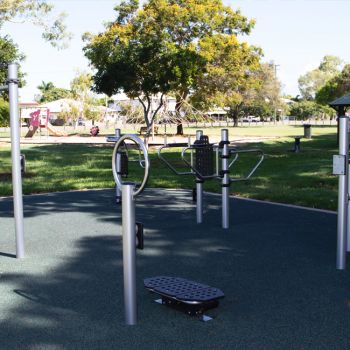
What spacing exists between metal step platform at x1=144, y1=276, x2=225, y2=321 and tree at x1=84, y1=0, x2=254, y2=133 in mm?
23210

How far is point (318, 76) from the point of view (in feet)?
343

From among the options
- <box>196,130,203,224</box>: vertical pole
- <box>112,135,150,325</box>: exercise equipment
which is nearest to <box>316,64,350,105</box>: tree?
<box>196,130,203,224</box>: vertical pole

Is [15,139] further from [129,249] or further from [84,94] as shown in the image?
[84,94]

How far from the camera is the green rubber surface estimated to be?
3.23m

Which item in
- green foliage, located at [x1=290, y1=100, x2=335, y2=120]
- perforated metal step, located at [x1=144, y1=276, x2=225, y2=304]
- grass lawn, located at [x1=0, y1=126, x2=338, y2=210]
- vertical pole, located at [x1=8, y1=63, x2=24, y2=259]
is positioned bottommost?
grass lawn, located at [x1=0, y1=126, x2=338, y2=210]

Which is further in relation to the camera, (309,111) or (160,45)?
(309,111)

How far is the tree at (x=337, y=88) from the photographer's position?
61.5 metres

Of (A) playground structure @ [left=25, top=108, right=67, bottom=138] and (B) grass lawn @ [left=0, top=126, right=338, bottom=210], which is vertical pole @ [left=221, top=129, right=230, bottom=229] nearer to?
(B) grass lawn @ [left=0, top=126, right=338, bottom=210]

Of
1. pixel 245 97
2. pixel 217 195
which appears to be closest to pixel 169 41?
pixel 217 195

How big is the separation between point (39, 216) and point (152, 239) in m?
2.32

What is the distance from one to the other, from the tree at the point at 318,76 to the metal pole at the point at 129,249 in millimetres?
104249

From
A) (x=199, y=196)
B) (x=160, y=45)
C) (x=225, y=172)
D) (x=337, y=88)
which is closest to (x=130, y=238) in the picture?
(x=225, y=172)

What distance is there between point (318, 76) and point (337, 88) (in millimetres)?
41964

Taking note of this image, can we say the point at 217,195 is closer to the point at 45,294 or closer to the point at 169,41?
the point at 45,294
